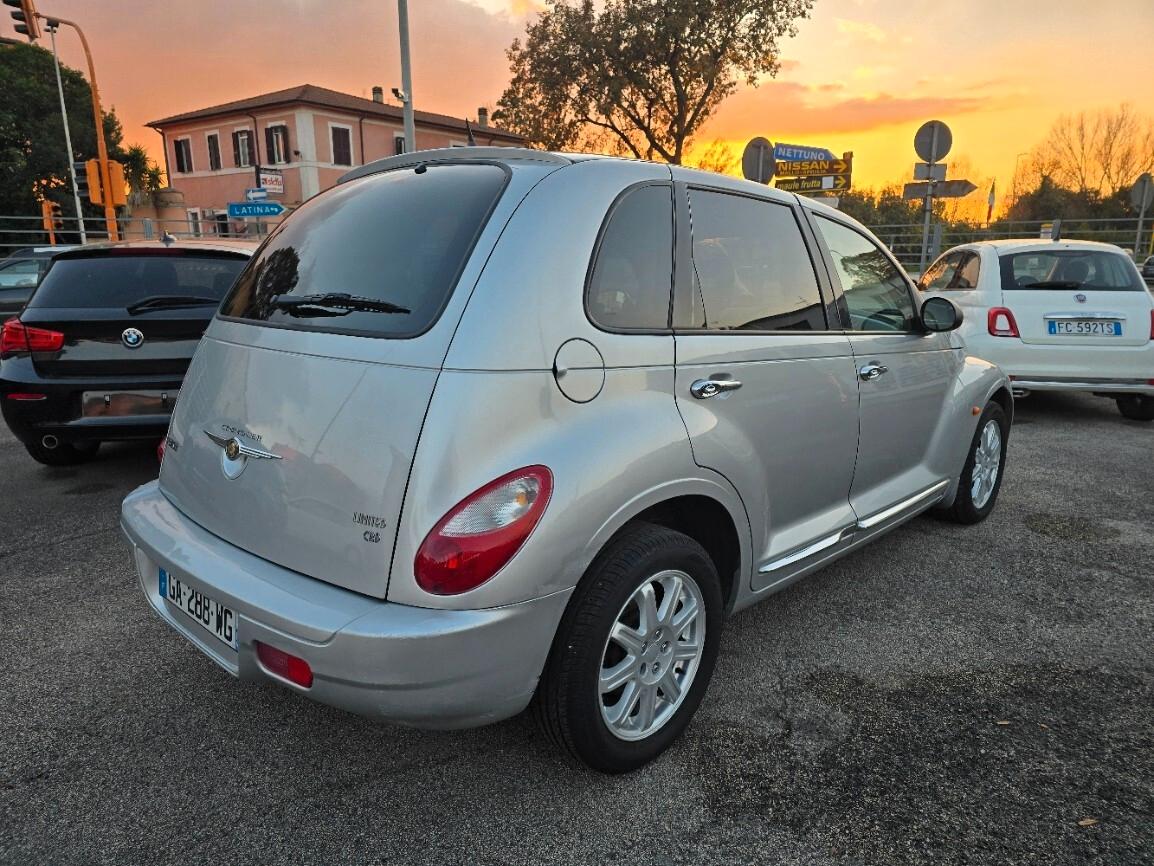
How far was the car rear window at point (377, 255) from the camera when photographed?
2029 mm

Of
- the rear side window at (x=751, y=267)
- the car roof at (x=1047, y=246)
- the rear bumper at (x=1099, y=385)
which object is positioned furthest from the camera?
the car roof at (x=1047, y=246)

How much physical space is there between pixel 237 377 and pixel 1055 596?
11.4ft

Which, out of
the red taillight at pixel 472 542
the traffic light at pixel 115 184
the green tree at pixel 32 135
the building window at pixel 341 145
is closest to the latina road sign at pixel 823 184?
the red taillight at pixel 472 542

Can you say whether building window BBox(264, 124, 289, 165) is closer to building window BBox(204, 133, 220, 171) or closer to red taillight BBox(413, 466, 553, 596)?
building window BBox(204, 133, 220, 171)

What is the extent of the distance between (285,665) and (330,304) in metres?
0.99

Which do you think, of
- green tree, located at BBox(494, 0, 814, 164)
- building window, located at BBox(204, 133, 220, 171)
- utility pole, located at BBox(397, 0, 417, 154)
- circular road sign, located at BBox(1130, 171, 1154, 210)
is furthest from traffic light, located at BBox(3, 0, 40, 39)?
building window, located at BBox(204, 133, 220, 171)

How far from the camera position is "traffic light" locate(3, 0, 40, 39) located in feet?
51.7

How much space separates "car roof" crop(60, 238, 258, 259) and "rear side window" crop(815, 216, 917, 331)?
3680mm

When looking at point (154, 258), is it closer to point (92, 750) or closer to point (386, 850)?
point (92, 750)

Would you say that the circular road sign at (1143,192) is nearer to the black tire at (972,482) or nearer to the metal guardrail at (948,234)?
the metal guardrail at (948,234)

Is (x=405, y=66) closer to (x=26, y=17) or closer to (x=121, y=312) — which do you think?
(x=26, y=17)

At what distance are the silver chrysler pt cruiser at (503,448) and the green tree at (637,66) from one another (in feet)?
80.4

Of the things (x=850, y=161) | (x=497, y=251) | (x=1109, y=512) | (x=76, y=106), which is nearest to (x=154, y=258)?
(x=497, y=251)

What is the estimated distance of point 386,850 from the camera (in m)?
1.96
